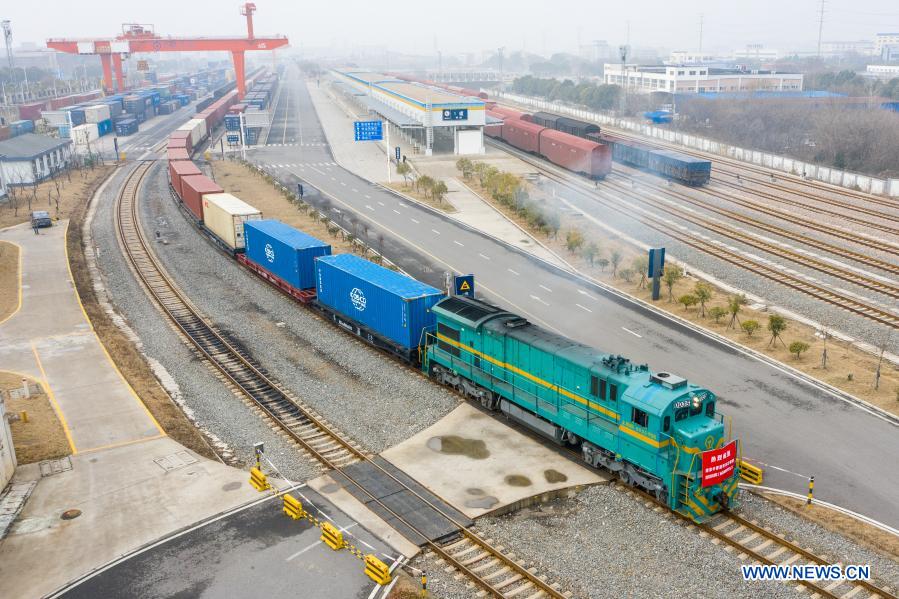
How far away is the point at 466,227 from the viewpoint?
199 ft

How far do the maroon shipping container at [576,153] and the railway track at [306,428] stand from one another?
144 feet

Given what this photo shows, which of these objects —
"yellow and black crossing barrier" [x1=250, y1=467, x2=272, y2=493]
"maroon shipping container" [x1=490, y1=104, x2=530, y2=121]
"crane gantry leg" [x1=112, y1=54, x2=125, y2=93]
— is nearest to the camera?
"yellow and black crossing barrier" [x1=250, y1=467, x2=272, y2=493]

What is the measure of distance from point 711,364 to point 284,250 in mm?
24464

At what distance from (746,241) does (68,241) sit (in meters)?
52.8

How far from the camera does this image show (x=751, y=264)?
48.9 meters

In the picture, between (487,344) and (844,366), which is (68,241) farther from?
(844,366)

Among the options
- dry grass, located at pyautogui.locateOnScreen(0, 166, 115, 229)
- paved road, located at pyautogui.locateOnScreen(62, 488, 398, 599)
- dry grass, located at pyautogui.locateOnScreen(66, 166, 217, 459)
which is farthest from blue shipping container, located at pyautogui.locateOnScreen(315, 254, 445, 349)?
dry grass, located at pyautogui.locateOnScreen(0, 166, 115, 229)

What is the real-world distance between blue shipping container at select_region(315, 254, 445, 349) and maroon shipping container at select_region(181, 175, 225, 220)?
25.1 metres

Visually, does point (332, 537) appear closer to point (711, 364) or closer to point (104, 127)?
point (711, 364)

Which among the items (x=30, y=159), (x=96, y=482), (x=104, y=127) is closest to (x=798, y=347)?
(x=96, y=482)

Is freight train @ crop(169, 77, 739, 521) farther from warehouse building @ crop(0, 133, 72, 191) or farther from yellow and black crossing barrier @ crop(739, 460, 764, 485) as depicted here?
warehouse building @ crop(0, 133, 72, 191)

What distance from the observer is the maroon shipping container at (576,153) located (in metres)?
74.8

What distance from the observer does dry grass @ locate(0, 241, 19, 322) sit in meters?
43.2

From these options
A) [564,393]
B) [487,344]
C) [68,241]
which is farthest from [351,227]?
[564,393]
